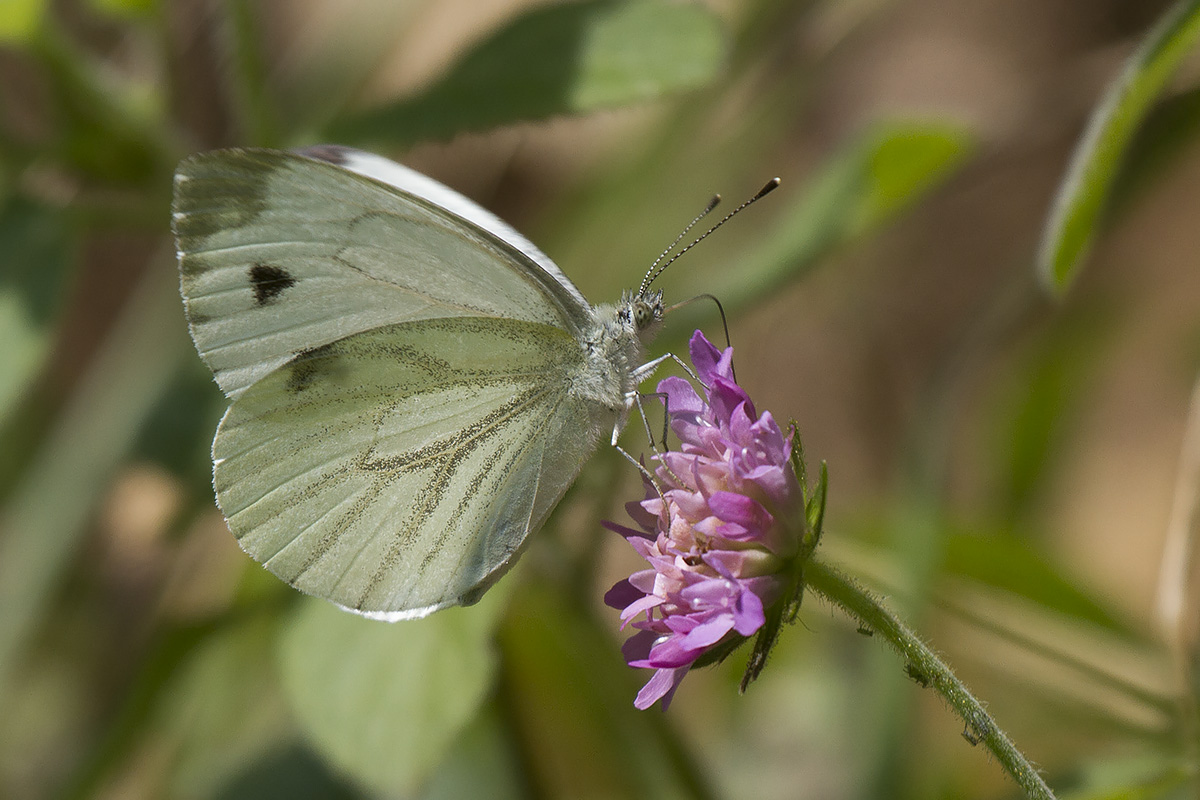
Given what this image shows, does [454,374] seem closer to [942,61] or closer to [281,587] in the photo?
[281,587]

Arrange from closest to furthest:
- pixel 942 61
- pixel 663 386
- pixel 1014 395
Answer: pixel 663 386 → pixel 1014 395 → pixel 942 61

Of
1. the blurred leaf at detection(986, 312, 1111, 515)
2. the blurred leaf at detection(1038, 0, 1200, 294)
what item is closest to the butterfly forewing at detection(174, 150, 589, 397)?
Result: the blurred leaf at detection(1038, 0, 1200, 294)

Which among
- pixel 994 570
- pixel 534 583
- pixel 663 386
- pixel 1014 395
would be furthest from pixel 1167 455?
pixel 663 386

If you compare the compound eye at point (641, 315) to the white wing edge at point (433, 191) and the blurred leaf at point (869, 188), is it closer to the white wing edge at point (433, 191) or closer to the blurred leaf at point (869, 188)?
the white wing edge at point (433, 191)

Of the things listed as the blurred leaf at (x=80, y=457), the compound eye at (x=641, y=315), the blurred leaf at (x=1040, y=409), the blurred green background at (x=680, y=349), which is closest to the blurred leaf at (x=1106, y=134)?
the blurred green background at (x=680, y=349)

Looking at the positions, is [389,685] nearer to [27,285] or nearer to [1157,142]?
[27,285]

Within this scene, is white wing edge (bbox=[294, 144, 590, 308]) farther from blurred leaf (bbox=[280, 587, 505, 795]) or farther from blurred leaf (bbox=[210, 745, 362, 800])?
blurred leaf (bbox=[210, 745, 362, 800])

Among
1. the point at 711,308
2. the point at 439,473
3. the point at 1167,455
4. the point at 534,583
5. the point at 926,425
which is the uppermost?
the point at 439,473
